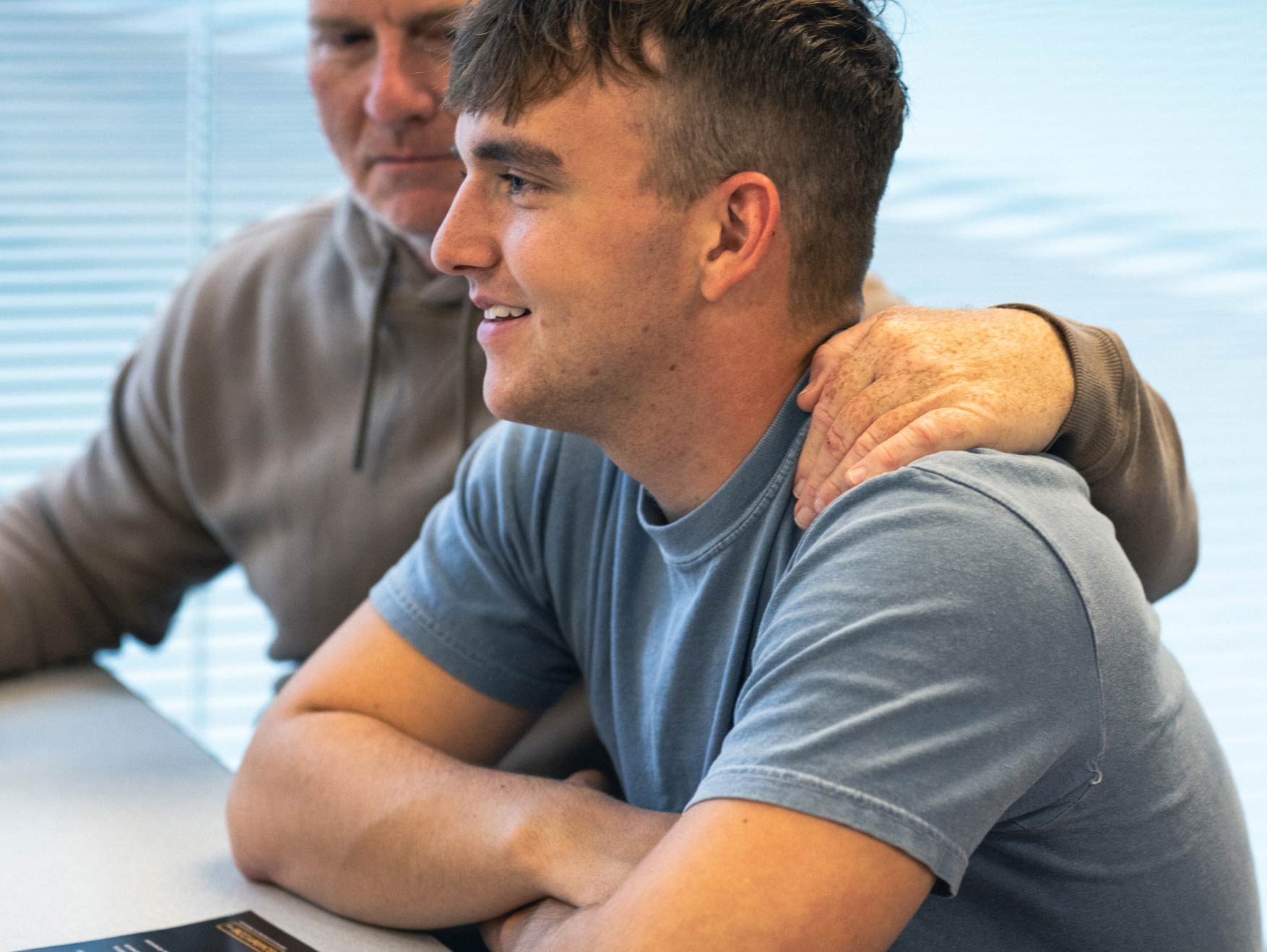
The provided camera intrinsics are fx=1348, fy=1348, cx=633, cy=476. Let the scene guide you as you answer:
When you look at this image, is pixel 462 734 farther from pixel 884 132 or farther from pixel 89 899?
pixel 884 132

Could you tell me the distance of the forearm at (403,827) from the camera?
94cm

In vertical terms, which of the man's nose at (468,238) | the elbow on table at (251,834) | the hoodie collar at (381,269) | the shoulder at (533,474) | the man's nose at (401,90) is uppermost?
the man's nose at (401,90)

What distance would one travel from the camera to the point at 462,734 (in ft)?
3.84

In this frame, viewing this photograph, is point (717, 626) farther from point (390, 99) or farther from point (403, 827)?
point (390, 99)

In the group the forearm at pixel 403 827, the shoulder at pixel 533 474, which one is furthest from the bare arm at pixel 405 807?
the shoulder at pixel 533 474

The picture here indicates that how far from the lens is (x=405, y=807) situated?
3.35ft

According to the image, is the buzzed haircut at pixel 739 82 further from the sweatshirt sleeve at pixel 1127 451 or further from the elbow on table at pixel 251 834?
the elbow on table at pixel 251 834

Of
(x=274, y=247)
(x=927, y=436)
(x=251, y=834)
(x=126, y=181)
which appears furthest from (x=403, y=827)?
(x=126, y=181)

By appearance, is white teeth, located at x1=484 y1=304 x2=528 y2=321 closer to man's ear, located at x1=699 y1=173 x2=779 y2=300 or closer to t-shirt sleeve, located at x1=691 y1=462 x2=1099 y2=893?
man's ear, located at x1=699 y1=173 x2=779 y2=300

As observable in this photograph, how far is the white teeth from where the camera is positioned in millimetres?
1006

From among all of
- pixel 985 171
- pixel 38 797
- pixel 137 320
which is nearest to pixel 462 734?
pixel 38 797

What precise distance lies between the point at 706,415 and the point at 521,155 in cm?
23

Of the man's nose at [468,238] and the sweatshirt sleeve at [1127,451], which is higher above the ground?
the man's nose at [468,238]

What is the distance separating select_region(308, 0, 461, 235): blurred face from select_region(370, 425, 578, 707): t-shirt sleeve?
1.45 feet
